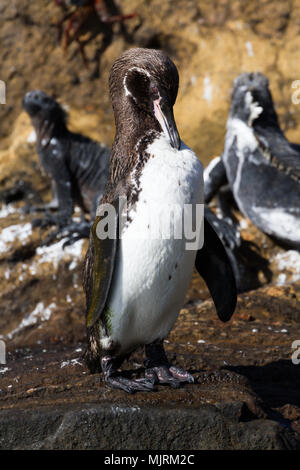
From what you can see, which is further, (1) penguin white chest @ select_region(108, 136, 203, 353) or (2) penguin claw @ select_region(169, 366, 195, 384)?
(2) penguin claw @ select_region(169, 366, 195, 384)

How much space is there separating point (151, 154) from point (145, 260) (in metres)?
0.44

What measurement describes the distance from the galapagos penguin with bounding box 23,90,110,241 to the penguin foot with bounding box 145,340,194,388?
11.7 feet

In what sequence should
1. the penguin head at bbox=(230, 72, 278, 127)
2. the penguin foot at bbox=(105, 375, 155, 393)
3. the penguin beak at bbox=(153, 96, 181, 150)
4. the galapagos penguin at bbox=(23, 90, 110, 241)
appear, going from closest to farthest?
the penguin foot at bbox=(105, 375, 155, 393) < the penguin beak at bbox=(153, 96, 181, 150) < the penguin head at bbox=(230, 72, 278, 127) < the galapagos penguin at bbox=(23, 90, 110, 241)

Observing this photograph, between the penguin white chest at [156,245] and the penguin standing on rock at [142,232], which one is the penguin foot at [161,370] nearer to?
the penguin standing on rock at [142,232]

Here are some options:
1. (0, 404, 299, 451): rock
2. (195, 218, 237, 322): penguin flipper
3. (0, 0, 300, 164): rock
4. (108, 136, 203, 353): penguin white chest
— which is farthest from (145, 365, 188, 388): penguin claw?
(0, 0, 300, 164): rock

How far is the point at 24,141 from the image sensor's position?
25.4ft

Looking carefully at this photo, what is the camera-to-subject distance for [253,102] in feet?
19.6

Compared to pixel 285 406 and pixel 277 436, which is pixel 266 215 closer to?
pixel 285 406

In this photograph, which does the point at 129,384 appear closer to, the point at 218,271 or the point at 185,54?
the point at 218,271

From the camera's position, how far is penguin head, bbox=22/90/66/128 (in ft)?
21.2

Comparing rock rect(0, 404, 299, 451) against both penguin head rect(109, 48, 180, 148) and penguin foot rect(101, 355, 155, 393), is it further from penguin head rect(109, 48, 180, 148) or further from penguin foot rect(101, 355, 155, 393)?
penguin head rect(109, 48, 180, 148)

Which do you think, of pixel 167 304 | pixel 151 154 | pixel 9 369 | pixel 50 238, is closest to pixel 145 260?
pixel 167 304

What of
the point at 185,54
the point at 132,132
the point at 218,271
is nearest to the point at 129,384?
the point at 218,271

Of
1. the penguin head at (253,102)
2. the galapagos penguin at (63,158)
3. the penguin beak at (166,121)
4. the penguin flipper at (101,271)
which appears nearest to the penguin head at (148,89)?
the penguin beak at (166,121)
